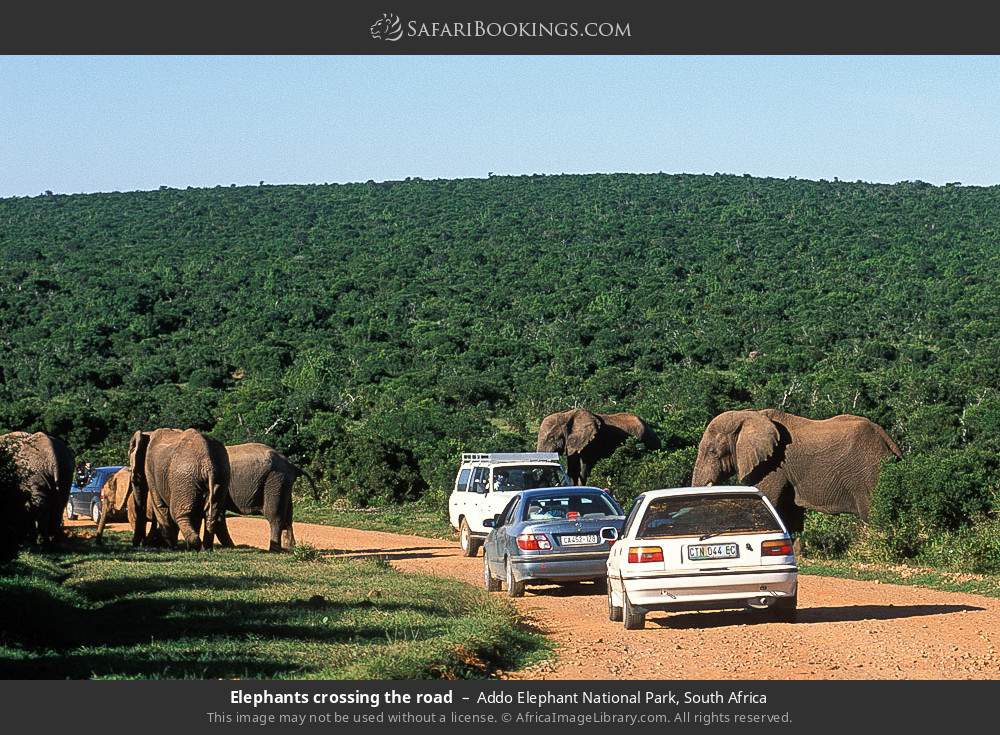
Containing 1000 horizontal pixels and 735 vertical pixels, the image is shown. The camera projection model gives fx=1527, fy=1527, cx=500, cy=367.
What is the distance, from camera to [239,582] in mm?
17672

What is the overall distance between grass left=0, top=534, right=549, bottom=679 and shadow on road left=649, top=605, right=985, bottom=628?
5.39 ft

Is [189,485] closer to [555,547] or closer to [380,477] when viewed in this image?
[555,547]

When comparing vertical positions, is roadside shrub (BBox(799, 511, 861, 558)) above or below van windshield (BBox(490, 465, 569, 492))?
below

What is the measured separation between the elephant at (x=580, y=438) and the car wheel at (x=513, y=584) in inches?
659

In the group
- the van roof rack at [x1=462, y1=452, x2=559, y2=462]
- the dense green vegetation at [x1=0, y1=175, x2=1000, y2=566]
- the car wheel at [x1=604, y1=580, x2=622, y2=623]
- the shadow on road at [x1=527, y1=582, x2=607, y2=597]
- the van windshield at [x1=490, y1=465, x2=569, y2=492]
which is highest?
the dense green vegetation at [x1=0, y1=175, x2=1000, y2=566]

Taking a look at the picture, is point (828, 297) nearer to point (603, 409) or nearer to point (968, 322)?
point (968, 322)

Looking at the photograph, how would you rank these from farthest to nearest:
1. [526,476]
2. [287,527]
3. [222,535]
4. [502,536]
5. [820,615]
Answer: [222,535] → [287,527] → [526,476] → [502,536] → [820,615]

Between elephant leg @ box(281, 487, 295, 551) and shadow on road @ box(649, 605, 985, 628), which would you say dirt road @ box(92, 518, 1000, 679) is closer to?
shadow on road @ box(649, 605, 985, 628)

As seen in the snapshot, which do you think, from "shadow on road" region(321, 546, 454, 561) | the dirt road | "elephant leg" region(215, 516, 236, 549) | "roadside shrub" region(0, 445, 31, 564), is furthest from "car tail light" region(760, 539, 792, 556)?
"elephant leg" region(215, 516, 236, 549)

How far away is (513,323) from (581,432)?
38.1 m

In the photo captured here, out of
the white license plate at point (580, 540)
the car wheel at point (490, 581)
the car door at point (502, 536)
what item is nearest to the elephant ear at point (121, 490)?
the car wheel at point (490, 581)

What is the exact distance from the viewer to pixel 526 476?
22.7 meters

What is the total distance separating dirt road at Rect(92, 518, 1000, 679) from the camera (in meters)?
10.9

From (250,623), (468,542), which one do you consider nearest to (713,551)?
(250,623)
